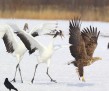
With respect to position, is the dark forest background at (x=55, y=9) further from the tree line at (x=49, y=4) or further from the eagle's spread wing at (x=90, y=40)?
the eagle's spread wing at (x=90, y=40)

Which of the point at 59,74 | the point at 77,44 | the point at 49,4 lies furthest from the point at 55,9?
the point at 77,44

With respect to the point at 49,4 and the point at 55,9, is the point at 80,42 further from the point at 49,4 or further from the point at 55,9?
the point at 49,4

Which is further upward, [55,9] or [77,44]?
[77,44]

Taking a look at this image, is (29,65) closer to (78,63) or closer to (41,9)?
(78,63)

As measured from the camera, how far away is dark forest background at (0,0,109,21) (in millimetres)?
24609

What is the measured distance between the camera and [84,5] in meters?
29.0

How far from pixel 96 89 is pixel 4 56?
5.25 metres

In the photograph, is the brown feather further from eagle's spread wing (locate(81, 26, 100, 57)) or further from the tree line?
the tree line

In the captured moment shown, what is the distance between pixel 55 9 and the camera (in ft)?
82.1

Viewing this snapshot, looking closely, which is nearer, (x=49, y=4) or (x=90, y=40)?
(x=90, y=40)

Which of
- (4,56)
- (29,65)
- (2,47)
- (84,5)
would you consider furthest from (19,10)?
(29,65)

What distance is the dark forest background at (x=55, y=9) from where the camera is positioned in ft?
80.7

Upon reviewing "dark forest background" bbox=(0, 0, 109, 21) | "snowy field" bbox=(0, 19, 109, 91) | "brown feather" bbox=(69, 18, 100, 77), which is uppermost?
"brown feather" bbox=(69, 18, 100, 77)

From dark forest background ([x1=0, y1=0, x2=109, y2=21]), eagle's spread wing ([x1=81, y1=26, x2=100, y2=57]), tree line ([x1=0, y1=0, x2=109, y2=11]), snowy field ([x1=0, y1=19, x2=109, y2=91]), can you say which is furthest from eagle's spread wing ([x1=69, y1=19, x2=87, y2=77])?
tree line ([x1=0, y1=0, x2=109, y2=11])
